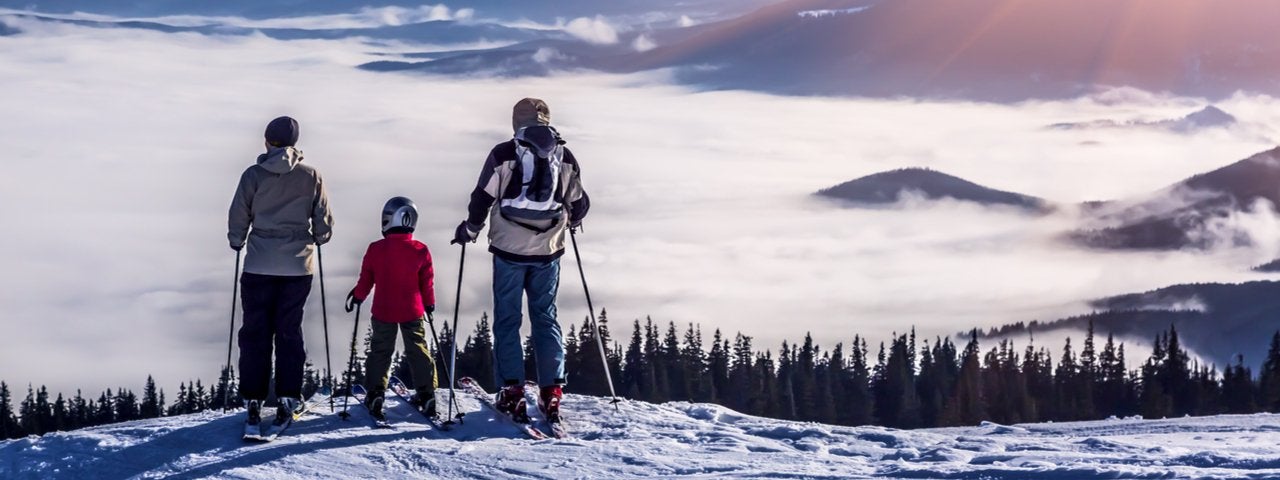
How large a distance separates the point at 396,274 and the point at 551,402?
1852 millimetres

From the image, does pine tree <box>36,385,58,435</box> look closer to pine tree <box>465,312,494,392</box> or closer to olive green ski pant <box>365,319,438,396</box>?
pine tree <box>465,312,494,392</box>

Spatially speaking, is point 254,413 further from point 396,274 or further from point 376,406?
point 396,274

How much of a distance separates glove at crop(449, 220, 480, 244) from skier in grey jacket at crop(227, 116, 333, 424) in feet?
3.66

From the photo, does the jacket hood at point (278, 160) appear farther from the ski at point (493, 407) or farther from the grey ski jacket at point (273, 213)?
the ski at point (493, 407)

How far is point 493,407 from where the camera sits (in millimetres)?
12977

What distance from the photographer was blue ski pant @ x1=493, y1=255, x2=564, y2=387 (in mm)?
12250

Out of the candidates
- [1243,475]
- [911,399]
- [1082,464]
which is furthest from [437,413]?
[911,399]

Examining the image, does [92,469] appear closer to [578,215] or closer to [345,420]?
[345,420]

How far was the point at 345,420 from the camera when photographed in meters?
12.4

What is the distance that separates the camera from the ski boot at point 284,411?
11.8 meters

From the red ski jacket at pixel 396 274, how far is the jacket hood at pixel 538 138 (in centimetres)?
138

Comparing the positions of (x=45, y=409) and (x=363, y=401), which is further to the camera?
(x=45, y=409)

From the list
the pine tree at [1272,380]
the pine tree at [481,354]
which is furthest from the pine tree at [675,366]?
the pine tree at [1272,380]

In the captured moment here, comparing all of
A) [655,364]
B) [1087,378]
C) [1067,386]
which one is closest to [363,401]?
[655,364]
